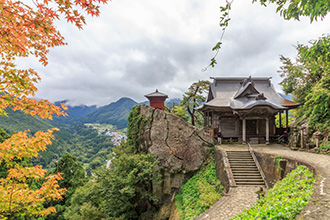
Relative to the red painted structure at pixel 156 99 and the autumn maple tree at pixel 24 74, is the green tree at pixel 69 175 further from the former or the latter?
the autumn maple tree at pixel 24 74

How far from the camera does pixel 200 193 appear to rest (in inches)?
447

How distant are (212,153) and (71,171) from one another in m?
17.8

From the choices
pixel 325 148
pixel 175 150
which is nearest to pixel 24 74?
pixel 175 150

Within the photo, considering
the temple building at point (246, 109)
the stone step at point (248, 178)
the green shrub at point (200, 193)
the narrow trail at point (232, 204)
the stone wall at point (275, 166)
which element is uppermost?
the temple building at point (246, 109)

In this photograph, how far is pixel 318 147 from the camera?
11.3m

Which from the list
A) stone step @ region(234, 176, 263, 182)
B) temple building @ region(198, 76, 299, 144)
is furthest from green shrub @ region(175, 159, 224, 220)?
temple building @ region(198, 76, 299, 144)

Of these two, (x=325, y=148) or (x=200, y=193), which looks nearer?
(x=325, y=148)

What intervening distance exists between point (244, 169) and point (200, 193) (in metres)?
3.50

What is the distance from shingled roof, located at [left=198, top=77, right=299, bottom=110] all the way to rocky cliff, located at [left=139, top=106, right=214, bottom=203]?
417cm

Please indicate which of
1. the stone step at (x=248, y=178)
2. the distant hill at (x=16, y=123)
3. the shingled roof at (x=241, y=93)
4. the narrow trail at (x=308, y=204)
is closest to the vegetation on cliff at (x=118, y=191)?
the stone step at (x=248, y=178)

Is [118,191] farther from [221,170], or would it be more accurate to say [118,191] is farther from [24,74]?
[24,74]

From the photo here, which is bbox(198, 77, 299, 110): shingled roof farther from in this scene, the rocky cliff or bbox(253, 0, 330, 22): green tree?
bbox(253, 0, 330, 22): green tree

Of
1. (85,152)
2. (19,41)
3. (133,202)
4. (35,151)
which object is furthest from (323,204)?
(85,152)

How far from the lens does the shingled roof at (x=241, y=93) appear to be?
693 inches
